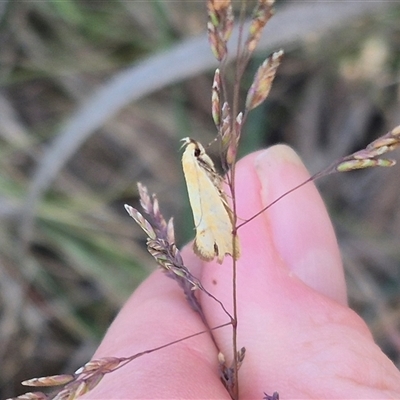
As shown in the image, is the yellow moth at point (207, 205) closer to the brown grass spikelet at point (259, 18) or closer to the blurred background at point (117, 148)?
the brown grass spikelet at point (259, 18)

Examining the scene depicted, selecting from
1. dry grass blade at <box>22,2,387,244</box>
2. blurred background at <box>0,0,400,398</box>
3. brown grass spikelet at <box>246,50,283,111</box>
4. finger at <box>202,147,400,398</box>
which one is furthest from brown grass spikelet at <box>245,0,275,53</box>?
blurred background at <box>0,0,400,398</box>

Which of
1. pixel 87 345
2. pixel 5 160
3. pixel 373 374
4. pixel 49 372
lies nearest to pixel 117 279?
pixel 87 345

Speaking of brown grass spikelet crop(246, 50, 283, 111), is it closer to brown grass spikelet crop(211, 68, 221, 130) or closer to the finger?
brown grass spikelet crop(211, 68, 221, 130)

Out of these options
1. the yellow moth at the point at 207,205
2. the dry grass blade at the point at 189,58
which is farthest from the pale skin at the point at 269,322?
the dry grass blade at the point at 189,58

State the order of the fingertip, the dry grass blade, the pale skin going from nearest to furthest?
the pale skin < the fingertip < the dry grass blade

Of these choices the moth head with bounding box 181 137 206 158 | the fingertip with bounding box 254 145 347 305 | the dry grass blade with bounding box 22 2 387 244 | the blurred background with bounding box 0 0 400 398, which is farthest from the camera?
the blurred background with bounding box 0 0 400 398

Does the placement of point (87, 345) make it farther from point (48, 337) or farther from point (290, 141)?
point (290, 141)

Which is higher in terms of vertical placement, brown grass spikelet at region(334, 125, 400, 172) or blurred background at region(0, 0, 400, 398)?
blurred background at region(0, 0, 400, 398)
